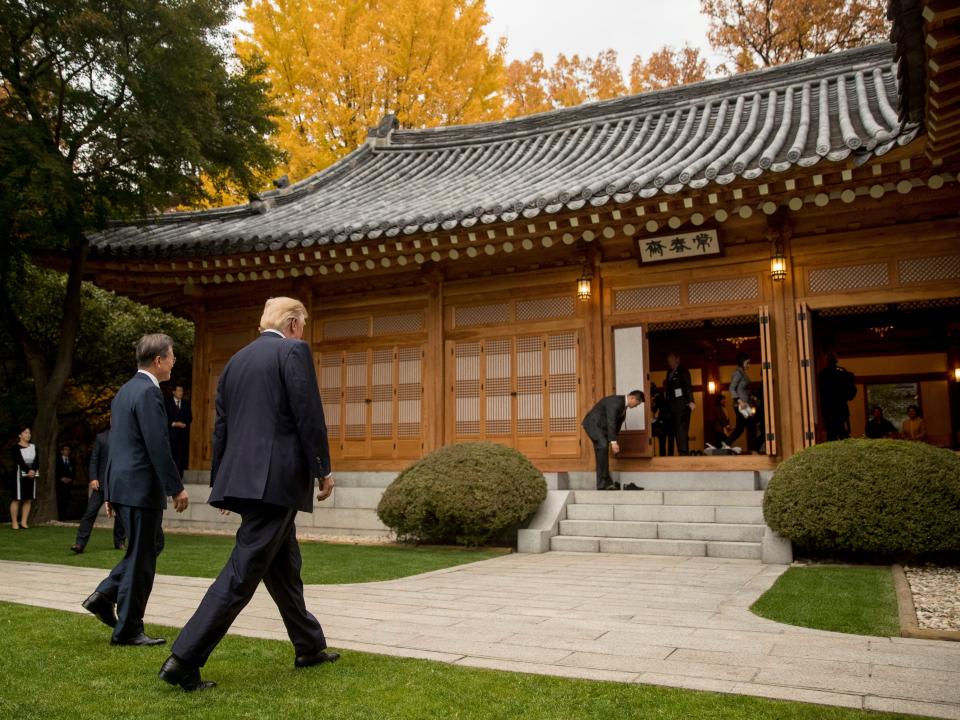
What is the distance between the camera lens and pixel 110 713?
3.16 metres

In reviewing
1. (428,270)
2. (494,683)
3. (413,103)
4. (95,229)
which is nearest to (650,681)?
(494,683)

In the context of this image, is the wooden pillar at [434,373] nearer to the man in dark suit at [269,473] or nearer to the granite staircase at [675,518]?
the granite staircase at [675,518]

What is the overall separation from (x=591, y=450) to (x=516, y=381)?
1564 millimetres

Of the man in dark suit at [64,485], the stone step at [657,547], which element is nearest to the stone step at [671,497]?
the stone step at [657,547]

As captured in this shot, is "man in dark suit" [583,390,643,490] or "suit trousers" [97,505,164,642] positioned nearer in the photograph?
"suit trousers" [97,505,164,642]

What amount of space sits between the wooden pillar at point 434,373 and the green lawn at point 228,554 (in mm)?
3026

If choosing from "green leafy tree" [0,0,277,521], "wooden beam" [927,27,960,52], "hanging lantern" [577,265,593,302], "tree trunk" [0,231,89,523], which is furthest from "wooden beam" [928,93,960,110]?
"tree trunk" [0,231,89,523]

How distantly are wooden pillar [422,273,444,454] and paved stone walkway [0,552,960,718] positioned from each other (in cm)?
492

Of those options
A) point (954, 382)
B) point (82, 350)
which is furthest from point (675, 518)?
point (82, 350)

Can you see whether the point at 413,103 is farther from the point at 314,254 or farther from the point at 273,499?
the point at 273,499

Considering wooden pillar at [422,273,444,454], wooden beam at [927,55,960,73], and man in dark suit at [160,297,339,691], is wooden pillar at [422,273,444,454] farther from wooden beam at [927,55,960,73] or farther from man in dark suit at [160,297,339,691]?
man in dark suit at [160,297,339,691]

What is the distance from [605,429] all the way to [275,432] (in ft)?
24.1

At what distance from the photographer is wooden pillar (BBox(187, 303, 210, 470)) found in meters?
Answer: 14.4

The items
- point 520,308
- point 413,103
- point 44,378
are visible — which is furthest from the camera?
point 413,103
